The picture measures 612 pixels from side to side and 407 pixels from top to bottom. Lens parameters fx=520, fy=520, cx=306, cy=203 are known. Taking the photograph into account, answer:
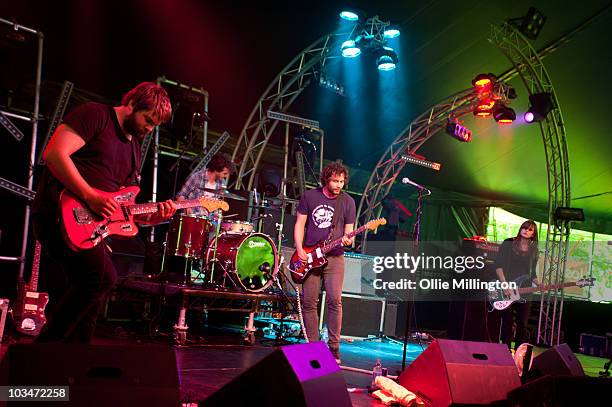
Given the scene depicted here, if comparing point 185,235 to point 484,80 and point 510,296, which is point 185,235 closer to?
point 510,296

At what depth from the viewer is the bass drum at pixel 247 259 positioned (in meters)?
6.80

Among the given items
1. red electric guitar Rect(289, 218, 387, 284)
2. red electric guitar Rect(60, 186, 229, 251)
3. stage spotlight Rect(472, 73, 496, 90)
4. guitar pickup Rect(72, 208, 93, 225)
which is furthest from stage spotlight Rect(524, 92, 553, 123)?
guitar pickup Rect(72, 208, 93, 225)

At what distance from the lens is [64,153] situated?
2.87 metres

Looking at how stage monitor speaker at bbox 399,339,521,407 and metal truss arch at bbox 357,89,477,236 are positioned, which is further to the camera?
metal truss arch at bbox 357,89,477,236

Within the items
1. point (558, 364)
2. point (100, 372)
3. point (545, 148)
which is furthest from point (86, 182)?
point (545, 148)

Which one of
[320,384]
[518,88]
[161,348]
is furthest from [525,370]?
[518,88]

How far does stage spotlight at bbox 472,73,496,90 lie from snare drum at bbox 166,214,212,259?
242 inches

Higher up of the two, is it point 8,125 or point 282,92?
point 282,92

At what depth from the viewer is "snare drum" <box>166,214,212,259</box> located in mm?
6449

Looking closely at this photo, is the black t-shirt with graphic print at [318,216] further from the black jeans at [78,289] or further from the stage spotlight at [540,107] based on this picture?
the stage spotlight at [540,107]

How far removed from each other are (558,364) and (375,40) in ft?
21.8

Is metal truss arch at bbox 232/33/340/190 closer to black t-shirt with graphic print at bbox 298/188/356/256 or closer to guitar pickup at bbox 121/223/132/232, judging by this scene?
black t-shirt with graphic print at bbox 298/188/356/256

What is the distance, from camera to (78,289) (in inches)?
114

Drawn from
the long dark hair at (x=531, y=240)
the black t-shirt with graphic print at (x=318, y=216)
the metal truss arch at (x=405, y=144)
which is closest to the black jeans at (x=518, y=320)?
the long dark hair at (x=531, y=240)
